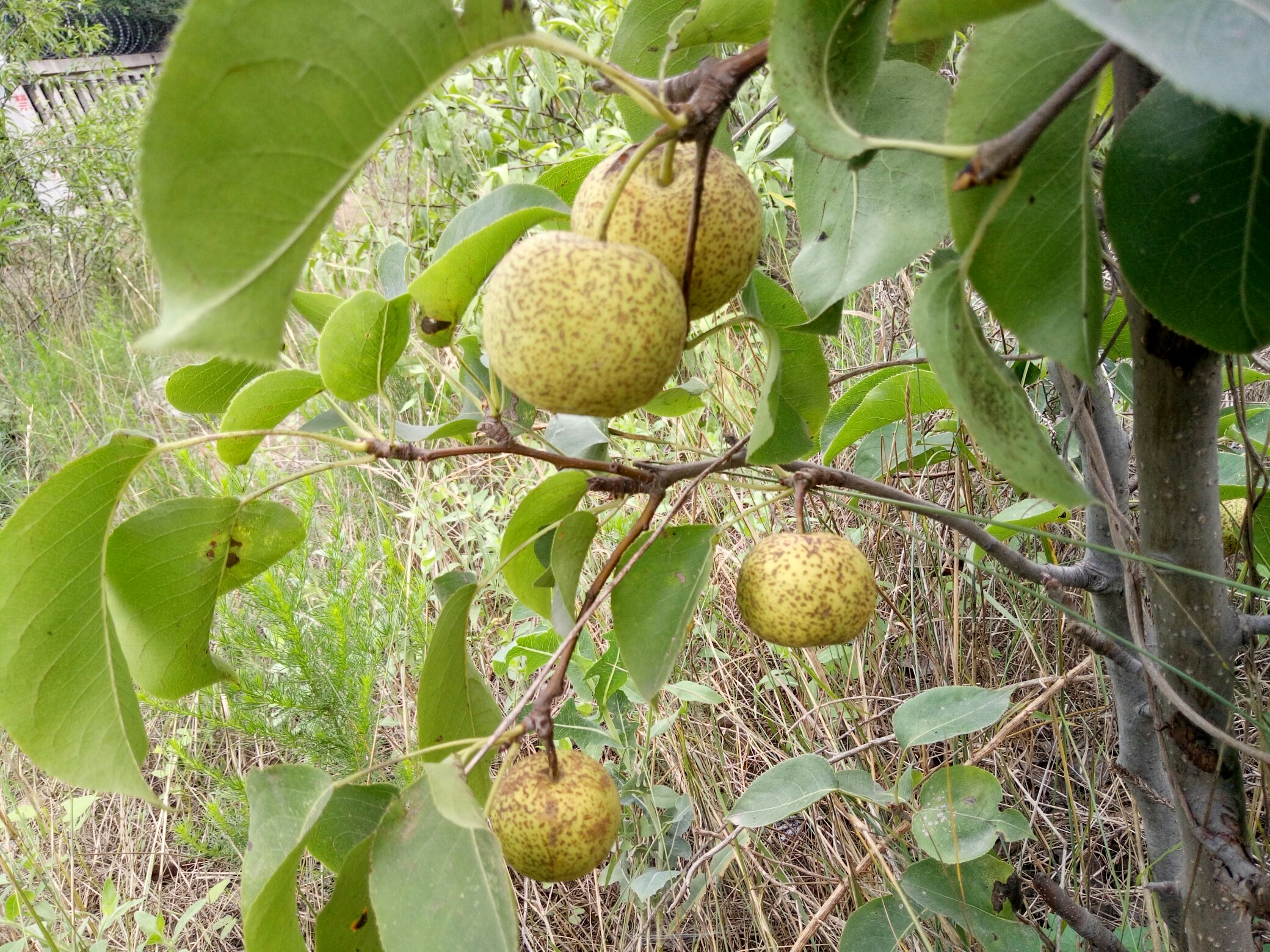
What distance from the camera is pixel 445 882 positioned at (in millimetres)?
521

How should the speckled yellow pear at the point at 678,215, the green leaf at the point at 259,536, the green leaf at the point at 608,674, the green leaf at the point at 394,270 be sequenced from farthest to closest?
the green leaf at the point at 608,674 < the green leaf at the point at 394,270 < the green leaf at the point at 259,536 < the speckled yellow pear at the point at 678,215

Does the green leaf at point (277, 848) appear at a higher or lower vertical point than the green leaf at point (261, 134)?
lower

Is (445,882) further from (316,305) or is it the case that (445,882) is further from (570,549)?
(316,305)

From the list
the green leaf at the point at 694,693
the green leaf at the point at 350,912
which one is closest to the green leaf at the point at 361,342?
the green leaf at the point at 350,912

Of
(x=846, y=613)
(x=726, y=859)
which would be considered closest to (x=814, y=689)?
(x=726, y=859)

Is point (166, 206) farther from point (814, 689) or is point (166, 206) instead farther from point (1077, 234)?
point (814, 689)

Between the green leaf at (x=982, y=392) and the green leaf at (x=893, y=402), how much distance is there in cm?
50

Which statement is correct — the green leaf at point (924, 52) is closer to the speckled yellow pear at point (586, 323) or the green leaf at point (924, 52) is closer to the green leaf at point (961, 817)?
the speckled yellow pear at point (586, 323)

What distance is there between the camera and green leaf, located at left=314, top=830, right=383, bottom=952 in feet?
2.04

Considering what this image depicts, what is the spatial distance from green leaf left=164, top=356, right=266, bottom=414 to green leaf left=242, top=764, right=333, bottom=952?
1.09 ft

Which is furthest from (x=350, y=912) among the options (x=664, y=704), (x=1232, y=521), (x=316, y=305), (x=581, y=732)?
(x=664, y=704)

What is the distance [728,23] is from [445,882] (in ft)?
1.85

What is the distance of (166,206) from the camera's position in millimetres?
299

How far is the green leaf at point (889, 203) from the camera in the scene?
544 mm
